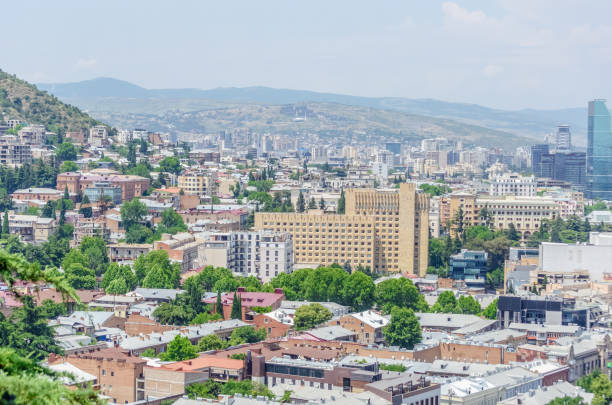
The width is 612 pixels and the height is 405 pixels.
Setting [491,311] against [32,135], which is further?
[32,135]

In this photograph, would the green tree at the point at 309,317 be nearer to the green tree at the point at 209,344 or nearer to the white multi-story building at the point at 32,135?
the green tree at the point at 209,344

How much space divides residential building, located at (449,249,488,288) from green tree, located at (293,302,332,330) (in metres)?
19.1

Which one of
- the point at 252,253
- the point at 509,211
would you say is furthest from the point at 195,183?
the point at 252,253

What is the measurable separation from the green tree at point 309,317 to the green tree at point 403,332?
11.5 ft

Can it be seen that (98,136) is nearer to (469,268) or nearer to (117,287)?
(469,268)

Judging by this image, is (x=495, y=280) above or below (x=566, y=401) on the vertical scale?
below

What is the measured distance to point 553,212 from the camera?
87875 millimetres

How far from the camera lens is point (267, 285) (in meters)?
54.2

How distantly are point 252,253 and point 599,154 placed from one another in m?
99.2

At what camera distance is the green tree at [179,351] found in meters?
37.0

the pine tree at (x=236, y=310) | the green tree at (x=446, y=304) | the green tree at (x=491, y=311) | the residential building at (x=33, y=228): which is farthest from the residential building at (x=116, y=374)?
the residential building at (x=33, y=228)

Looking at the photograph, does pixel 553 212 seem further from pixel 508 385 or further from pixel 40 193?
pixel 508 385

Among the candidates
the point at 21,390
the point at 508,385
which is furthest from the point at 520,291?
the point at 21,390

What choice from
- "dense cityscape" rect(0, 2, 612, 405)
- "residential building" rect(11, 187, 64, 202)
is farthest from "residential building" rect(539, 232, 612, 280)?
"residential building" rect(11, 187, 64, 202)
